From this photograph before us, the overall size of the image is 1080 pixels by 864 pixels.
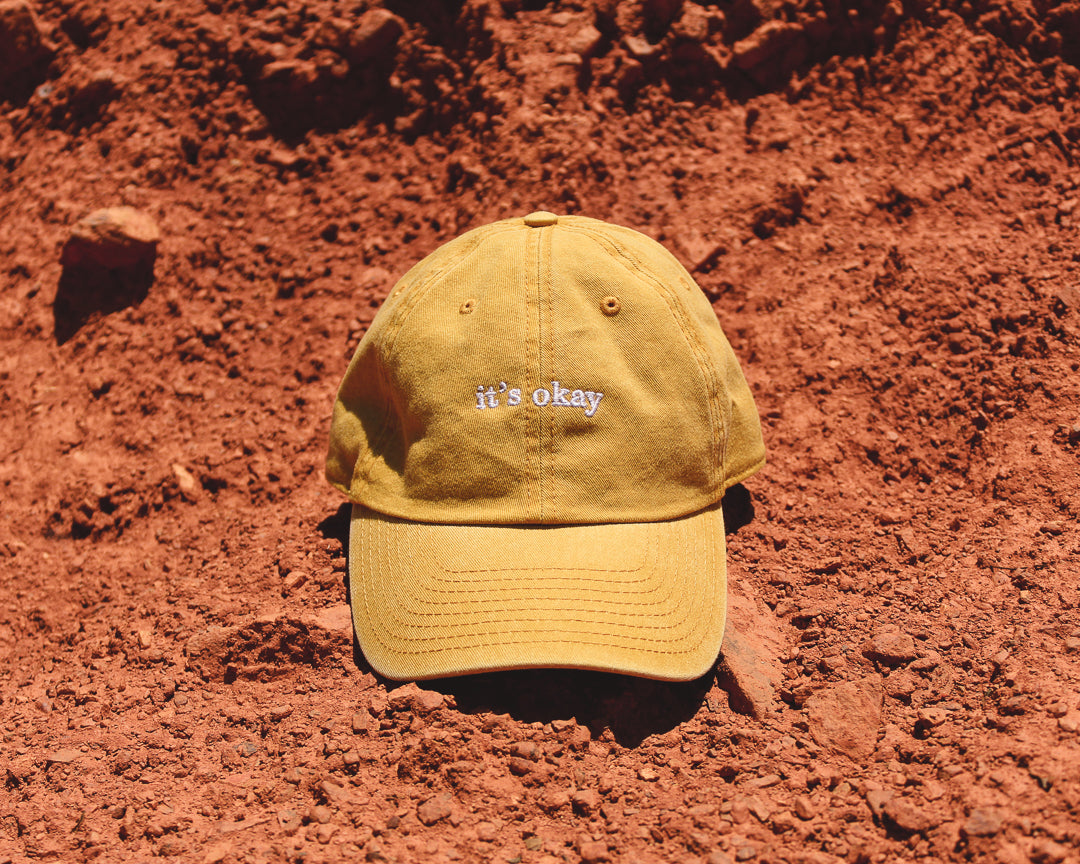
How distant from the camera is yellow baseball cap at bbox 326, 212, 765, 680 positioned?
89.6 inches

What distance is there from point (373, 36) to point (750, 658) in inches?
115

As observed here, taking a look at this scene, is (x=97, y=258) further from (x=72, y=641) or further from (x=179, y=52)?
(x=72, y=641)

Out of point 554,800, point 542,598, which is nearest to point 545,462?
point 542,598

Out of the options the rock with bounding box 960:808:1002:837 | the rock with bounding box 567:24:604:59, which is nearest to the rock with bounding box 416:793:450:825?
the rock with bounding box 960:808:1002:837

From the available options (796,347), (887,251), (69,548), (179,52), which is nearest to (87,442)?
(69,548)

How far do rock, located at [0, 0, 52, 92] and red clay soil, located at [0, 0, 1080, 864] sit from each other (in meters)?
0.02

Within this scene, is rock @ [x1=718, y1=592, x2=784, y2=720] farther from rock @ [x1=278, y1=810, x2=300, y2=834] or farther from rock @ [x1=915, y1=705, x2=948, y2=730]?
rock @ [x1=278, y1=810, x2=300, y2=834]

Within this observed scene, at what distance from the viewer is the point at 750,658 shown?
2414mm

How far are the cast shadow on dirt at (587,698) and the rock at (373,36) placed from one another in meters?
2.69

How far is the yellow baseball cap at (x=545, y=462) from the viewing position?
2.28 meters

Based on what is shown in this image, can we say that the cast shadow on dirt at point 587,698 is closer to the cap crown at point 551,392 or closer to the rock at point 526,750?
the rock at point 526,750

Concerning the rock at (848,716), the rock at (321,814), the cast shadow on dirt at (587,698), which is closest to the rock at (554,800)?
the cast shadow on dirt at (587,698)

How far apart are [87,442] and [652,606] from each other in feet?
7.31

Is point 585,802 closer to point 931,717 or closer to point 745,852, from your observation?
point 745,852
